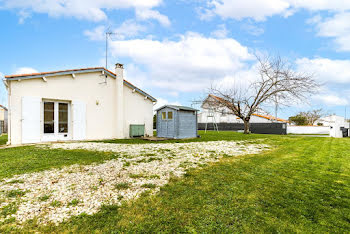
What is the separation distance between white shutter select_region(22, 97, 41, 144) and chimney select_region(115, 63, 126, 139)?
418 centimetres

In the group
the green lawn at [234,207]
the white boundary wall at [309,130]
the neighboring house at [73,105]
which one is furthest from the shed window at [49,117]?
the white boundary wall at [309,130]

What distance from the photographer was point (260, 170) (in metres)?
4.36

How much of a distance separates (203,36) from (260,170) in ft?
40.9

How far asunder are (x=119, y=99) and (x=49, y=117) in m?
4.01

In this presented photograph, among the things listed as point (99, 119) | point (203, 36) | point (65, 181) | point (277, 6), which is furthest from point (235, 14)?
point (65, 181)

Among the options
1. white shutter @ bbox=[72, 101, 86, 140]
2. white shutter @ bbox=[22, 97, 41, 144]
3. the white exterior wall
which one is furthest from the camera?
white shutter @ bbox=[72, 101, 86, 140]

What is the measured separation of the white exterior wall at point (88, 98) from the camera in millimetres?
8656

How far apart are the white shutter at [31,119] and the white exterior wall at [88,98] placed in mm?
169

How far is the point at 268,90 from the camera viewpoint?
18734 mm

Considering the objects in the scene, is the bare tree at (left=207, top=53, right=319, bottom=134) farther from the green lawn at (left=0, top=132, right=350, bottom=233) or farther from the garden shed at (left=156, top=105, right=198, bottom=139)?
the green lawn at (left=0, top=132, right=350, bottom=233)

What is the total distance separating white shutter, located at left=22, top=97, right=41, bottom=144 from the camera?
8805 mm

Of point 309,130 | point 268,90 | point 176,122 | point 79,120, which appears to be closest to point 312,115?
point 309,130

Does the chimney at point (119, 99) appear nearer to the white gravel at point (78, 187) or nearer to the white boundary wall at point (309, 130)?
the white gravel at point (78, 187)

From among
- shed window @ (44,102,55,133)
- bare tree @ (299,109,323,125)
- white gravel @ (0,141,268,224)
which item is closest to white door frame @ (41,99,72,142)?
shed window @ (44,102,55,133)
